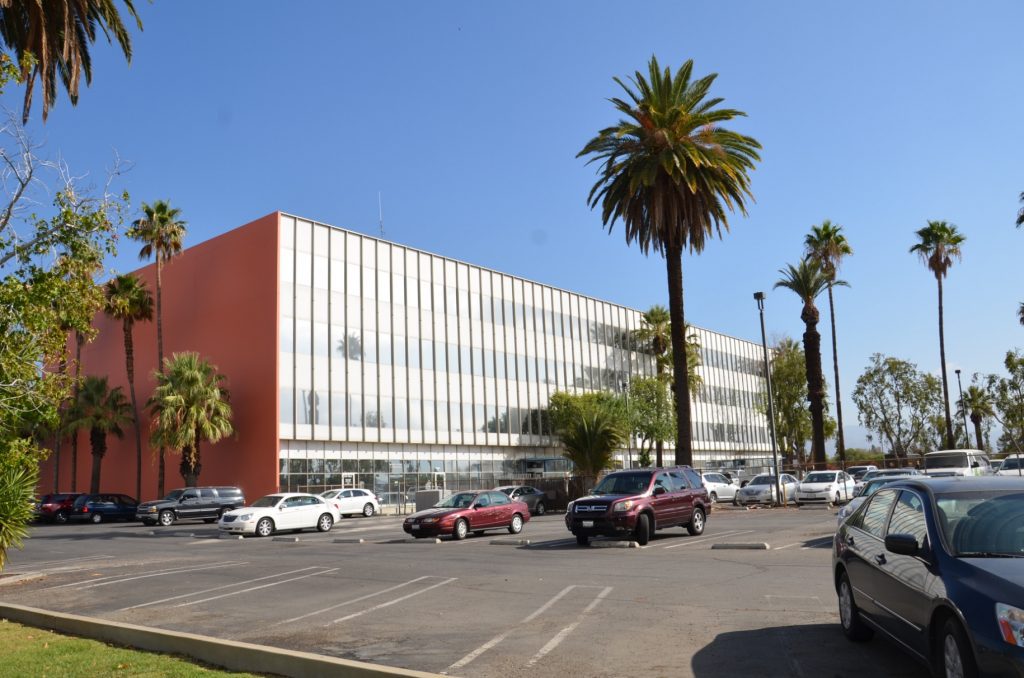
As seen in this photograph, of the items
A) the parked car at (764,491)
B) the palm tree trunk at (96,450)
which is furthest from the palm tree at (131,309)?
the parked car at (764,491)

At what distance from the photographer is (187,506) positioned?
129ft

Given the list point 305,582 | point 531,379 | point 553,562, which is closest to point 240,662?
point 305,582

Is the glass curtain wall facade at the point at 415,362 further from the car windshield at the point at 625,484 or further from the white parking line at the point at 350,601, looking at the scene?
the white parking line at the point at 350,601

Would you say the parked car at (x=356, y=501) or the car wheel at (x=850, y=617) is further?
the parked car at (x=356, y=501)

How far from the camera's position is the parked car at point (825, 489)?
3531cm

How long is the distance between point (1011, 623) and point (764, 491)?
36.3 metres

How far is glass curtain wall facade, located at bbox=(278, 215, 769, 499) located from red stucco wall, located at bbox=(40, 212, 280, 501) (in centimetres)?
92

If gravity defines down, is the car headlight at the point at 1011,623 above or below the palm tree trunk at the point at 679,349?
below

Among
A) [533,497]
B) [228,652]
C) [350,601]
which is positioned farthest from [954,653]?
[533,497]

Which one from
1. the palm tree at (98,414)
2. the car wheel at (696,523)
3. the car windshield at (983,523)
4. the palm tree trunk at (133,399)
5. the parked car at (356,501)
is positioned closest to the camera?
the car windshield at (983,523)

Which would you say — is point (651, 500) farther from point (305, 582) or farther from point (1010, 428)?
point (1010, 428)

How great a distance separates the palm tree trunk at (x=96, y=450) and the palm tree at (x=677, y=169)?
37233 millimetres

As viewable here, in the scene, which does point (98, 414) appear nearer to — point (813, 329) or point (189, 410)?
point (189, 410)

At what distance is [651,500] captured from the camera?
20391 mm
